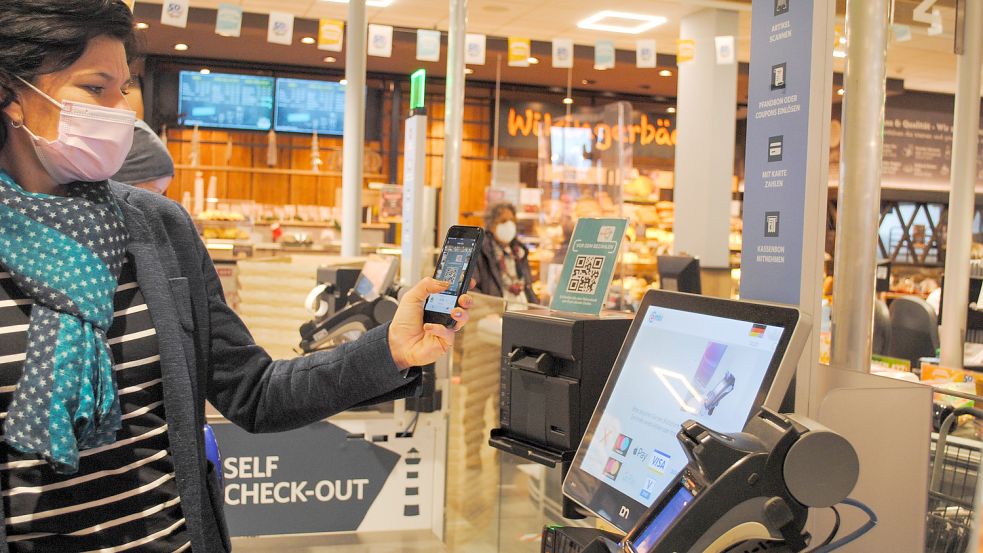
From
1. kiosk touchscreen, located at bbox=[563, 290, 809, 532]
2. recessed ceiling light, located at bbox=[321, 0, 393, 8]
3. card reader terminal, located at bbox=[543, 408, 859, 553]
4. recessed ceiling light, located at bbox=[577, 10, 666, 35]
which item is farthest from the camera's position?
recessed ceiling light, located at bbox=[577, 10, 666, 35]

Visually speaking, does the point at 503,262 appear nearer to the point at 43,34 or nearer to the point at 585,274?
the point at 585,274

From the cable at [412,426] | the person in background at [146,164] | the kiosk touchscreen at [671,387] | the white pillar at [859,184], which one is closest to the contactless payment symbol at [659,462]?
the kiosk touchscreen at [671,387]

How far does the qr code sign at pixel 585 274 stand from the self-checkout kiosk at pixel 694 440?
0.35ft

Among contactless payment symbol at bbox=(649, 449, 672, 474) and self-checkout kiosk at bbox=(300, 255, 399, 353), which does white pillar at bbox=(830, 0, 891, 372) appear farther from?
self-checkout kiosk at bbox=(300, 255, 399, 353)

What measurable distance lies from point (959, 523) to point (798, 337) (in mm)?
676

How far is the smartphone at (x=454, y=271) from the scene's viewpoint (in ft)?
4.81

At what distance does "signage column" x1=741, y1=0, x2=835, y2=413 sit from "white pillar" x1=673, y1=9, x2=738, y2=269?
6.55 m

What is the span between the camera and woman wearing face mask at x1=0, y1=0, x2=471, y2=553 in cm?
129

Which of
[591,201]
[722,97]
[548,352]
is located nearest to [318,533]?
[548,352]

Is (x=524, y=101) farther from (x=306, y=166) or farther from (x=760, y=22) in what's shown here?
(x=760, y=22)

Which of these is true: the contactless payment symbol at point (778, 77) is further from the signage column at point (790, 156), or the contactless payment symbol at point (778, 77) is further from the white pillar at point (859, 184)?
the white pillar at point (859, 184)

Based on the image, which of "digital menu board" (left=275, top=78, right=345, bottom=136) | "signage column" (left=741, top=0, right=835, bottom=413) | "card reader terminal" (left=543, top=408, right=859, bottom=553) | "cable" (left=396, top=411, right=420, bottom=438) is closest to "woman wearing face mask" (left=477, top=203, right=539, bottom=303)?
"cable" (left=396, top=411, right=420, bottom=438)

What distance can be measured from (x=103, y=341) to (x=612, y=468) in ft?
2.84

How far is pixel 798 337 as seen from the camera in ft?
4.34
